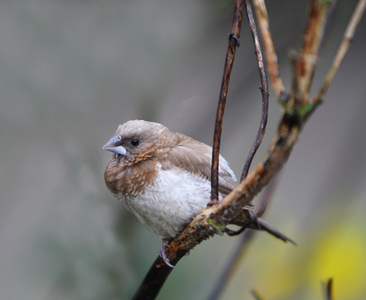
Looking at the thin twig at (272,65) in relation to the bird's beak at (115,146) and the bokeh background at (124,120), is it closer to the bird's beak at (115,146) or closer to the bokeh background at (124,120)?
the bird's beak at (115,146)

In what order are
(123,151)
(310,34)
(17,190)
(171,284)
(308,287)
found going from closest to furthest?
(310,34) → (123,151) → (308,287) → (171,284) → (17,190)

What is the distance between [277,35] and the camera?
3.07 m

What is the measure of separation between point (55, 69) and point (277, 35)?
4.98 feet

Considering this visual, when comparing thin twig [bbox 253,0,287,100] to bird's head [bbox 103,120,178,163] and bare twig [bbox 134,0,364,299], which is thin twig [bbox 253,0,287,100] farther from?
bird's head [bbox 103,120,178,163]

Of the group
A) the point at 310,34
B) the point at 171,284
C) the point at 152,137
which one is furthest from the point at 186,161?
the point at 310,34

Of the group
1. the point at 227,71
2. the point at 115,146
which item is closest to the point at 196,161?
the point at 115,146

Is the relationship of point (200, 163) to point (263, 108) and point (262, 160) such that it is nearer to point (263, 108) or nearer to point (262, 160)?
point (263, 108)

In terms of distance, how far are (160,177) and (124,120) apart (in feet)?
3.97

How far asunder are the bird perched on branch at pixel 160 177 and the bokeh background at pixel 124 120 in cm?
80

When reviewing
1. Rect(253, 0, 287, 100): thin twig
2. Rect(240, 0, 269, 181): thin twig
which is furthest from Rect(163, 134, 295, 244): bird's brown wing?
Rect(253, 0, 287, 100): thin twig

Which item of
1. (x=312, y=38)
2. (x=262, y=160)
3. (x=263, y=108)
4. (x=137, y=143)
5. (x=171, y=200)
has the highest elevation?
(x=312, y=38)

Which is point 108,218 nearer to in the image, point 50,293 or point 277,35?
point 50,293

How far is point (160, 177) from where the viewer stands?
211 centimetres

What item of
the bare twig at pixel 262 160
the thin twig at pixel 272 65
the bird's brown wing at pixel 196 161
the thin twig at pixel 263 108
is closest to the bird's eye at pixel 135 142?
the bird's brown wing at pixel 196 161
